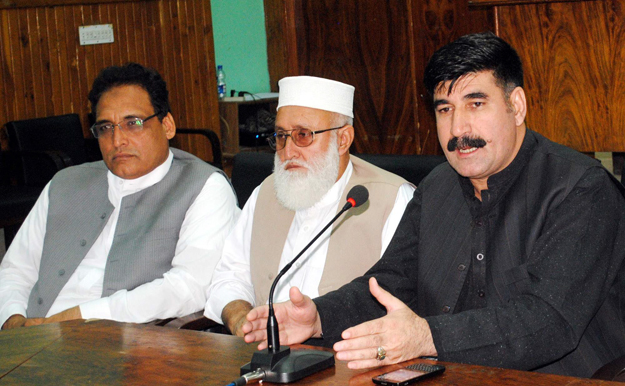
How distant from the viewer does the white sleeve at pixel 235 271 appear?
2.76 m

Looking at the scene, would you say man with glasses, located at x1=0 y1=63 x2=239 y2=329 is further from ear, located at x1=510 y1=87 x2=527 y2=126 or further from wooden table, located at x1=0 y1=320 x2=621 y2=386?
ear, located at x1=510 y1=87 x2=527 y2=126

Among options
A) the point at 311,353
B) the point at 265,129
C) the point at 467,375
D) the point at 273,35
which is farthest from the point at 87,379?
the point at 273,35

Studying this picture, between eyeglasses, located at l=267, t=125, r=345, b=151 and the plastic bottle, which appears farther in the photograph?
the plastic bottle

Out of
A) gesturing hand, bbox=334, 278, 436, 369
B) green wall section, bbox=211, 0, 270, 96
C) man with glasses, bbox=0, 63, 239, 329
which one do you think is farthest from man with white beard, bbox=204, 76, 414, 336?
green wall section, bbox=211, 0, 270, 96

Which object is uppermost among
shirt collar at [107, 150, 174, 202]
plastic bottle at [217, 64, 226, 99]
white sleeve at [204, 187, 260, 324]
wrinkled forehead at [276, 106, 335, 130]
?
plastic bottle at [217, 64, 226, 99]

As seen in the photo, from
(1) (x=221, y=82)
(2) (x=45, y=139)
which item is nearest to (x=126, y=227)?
(2) (x=45, y=139)

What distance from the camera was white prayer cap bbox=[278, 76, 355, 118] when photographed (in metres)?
2.81

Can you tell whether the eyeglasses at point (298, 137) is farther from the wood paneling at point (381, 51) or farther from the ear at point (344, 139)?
the wood paneling at point (381, 51)

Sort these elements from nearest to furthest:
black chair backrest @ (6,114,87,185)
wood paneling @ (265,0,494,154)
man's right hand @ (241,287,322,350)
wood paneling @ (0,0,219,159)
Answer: man's right hand @ (241,287,322,350) → wood paneling @ (265,0,494,154) → black chair backrest @ (6,114,87,185) → wood paneling @ (0,0,219,159)

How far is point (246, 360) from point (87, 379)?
35 cm

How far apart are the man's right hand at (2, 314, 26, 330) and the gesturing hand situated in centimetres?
160

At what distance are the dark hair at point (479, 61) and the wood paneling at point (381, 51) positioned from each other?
1482 mm

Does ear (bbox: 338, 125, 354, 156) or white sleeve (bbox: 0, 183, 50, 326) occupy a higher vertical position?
ear (bbox: 338, 125, 354, 156)

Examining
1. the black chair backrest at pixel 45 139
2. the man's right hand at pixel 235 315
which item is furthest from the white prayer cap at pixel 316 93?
the black chair backrest at pixel 45 139
